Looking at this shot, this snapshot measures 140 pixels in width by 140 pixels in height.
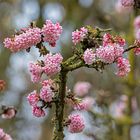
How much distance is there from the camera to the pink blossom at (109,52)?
2.54 m

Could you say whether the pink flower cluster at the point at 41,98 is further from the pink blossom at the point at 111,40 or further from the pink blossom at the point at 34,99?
the pink blossom at the point at 111,40

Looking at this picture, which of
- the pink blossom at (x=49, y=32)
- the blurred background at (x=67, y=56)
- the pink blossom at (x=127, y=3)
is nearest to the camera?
the pink blossom at (x=49, y=32)

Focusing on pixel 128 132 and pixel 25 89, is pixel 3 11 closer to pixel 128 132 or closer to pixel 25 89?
pixel 25 89

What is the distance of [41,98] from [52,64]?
21 cm

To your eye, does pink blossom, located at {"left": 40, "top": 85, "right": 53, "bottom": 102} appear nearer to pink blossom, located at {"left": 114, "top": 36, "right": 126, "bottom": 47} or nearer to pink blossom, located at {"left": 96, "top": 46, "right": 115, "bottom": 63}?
pink blossom, located at {"left": 96, "top": 46, "right": 115, "bottom": 63}

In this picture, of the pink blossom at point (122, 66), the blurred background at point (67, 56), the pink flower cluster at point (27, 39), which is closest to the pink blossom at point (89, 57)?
the pink blossom at point (122, 66)

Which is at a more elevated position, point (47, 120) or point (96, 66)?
point (47, 120)

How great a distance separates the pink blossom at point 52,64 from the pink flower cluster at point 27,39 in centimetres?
10

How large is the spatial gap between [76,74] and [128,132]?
3.66 meters

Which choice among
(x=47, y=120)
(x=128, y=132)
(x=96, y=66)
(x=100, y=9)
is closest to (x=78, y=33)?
(x=96, y=66)

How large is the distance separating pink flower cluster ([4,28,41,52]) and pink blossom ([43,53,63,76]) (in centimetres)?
10

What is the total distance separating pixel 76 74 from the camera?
9.54 m

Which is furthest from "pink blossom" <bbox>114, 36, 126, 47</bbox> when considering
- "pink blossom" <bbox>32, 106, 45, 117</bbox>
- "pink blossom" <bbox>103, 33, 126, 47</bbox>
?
"pink blossom" <bbox>32, 106, 45, 117</bbox>

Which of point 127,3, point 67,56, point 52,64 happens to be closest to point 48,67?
point 52,64
